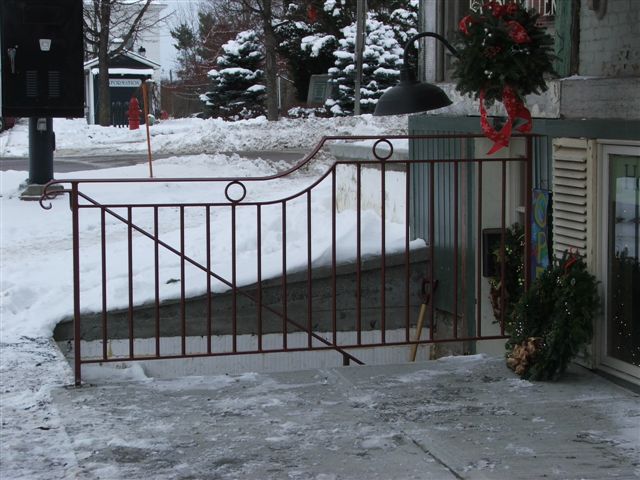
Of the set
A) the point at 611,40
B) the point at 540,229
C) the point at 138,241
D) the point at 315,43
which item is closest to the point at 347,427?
the point at 540,229

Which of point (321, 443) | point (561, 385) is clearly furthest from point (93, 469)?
point (561, 385)

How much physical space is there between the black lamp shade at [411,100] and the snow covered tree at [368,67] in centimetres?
2634

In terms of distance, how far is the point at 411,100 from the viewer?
21.1 ft

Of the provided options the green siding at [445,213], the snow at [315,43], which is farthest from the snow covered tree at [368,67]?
the green siding at [445,213]

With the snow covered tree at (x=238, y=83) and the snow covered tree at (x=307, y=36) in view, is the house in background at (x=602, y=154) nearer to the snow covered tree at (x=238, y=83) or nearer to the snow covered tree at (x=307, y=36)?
the snow covered tree at (x=307, y=36)

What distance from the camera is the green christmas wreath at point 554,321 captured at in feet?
19.4

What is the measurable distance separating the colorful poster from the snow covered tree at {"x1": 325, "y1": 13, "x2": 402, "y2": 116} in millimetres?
25998

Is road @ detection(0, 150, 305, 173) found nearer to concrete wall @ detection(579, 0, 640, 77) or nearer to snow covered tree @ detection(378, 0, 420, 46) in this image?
snow covered tree @ detection(378, 0, 420, 46)

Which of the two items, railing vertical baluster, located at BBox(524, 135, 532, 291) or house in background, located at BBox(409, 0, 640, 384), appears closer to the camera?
house in background, located at BBox(409, 0, 640, 384)

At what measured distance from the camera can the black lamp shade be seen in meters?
6.41

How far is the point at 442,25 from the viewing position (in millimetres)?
8906

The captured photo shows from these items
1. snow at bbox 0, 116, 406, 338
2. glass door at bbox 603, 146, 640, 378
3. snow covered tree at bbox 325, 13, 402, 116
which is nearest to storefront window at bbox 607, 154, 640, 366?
glass door at bbox 603, 146, 640, 378

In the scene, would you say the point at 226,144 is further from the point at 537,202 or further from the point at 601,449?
the point at 601,449

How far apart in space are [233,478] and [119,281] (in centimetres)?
441
